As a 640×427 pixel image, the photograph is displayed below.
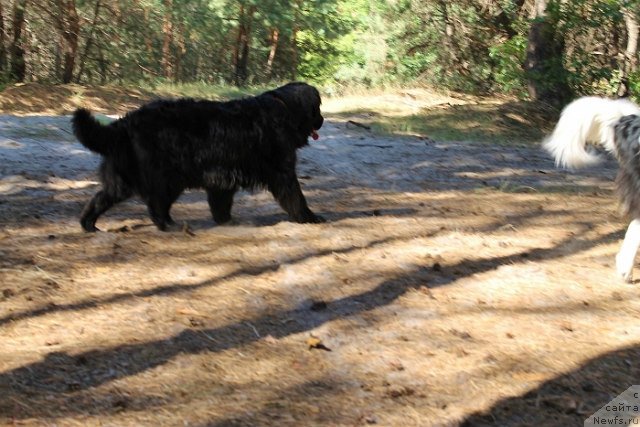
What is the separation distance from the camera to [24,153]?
30.6ft

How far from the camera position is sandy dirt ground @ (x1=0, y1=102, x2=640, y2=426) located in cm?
358

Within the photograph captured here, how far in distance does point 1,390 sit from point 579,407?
112 inches

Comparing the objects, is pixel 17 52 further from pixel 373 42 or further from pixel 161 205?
pixel 161 205

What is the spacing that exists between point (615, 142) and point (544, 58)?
10.1 meters

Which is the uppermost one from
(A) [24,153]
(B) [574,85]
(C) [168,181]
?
(B) [574,85]

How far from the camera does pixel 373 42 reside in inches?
931

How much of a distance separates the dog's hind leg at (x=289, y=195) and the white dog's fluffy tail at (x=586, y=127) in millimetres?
2267

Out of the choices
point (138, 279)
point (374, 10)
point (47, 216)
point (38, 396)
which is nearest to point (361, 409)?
point (38, 396)

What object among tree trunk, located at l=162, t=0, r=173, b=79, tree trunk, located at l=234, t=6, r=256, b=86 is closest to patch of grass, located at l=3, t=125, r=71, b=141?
tree trunk, located at l=162, t=0, r=173, b=79

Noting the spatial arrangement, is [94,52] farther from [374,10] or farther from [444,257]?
[444,257]

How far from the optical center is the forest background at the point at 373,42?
50.3ft

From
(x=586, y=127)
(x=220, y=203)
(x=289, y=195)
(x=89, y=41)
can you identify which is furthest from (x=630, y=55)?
(x=89, y=41)

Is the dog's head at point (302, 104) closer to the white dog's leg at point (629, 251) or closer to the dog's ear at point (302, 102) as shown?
the dog's ear at point (302, 102)

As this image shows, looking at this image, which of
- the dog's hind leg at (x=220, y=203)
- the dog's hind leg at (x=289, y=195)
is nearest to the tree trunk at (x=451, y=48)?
the dog's hind leg at (x=289, y=195)
